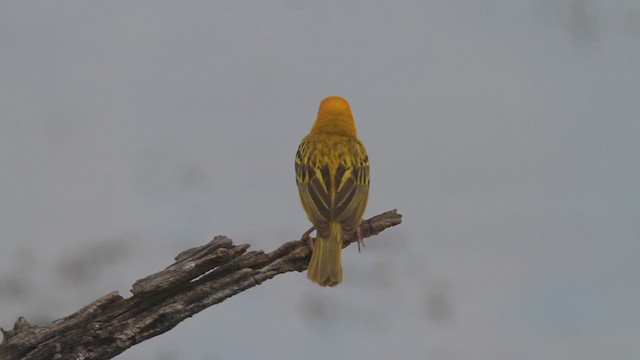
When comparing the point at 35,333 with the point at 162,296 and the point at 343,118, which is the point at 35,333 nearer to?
the point at 162,296

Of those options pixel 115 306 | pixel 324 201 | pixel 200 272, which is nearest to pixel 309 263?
pixel 324 201

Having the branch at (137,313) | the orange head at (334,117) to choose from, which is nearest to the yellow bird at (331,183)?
the orange head at (334,117)

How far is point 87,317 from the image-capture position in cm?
1091

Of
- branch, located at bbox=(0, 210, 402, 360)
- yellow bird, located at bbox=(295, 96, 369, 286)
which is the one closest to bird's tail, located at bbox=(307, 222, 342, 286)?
yellow bird, located at bbox=(295, 96, 369, 286)

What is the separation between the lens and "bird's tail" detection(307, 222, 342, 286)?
1218cm

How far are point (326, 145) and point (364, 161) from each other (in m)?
0.62

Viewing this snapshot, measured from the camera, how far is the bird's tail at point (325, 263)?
12180 mm

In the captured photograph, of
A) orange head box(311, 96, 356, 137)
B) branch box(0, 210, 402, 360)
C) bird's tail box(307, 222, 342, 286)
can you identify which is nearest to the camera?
branch box(0, 210, 402, 360)

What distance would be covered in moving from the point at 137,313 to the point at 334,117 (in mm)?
4661

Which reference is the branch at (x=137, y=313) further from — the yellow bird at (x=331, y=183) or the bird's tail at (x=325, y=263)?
the yellow bird at (x=331, y=183)

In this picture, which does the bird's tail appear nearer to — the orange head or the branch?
the branch

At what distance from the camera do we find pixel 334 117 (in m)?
14.2

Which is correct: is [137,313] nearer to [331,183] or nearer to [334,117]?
[331,183]

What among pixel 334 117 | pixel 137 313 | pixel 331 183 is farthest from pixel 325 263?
pixel 334 117
